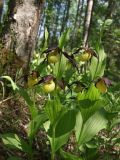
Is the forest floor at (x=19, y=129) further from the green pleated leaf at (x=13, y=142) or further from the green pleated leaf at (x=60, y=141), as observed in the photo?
the green pleated leaf at (x=60, y=141)

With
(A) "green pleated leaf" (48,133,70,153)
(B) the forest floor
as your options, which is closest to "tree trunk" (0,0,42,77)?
(B) the forest floor

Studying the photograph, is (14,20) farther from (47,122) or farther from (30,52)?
(47,122)

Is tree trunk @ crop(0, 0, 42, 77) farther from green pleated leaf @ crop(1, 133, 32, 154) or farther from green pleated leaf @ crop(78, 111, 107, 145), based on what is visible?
green pleated leaf @ crop(78, 111, 107, 145)

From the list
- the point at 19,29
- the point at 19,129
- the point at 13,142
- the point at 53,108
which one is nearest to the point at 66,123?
the point at 53,108

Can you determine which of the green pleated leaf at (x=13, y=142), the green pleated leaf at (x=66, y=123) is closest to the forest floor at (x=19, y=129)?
the green pleated leaf at (x=13, y=142)

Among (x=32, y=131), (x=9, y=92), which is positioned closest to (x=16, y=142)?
(x=32, y=131)

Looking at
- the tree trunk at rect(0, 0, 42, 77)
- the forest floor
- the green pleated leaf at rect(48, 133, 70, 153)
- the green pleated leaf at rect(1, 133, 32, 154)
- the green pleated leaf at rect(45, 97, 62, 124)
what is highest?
the tree trunk at rect(0, 0, 42, 77)
